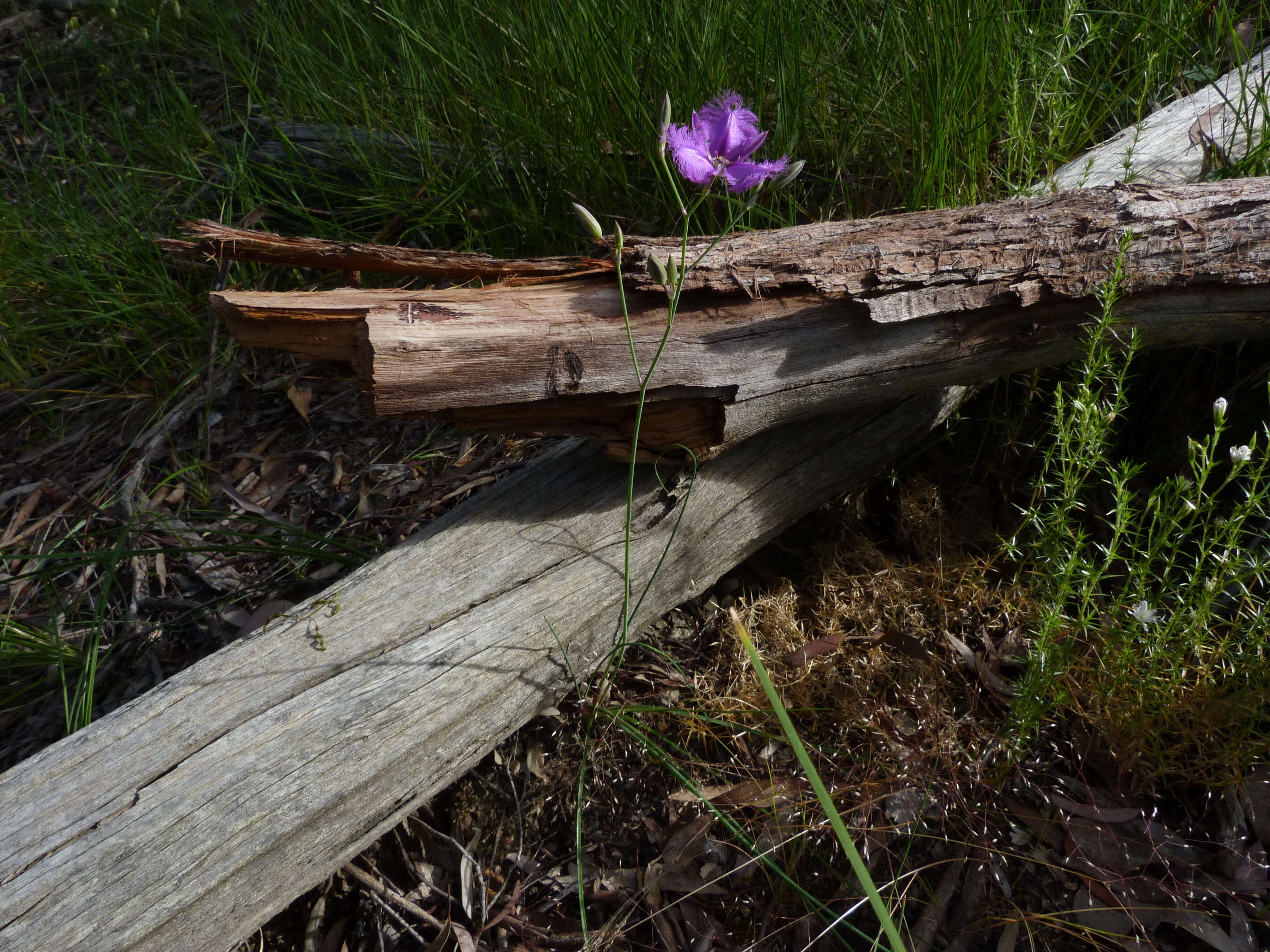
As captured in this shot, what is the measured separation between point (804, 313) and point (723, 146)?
0.52 meters

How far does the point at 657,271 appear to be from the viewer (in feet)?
4.73

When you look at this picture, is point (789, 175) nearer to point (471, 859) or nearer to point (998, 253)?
point (998, 253)

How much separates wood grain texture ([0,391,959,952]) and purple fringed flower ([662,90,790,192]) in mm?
571

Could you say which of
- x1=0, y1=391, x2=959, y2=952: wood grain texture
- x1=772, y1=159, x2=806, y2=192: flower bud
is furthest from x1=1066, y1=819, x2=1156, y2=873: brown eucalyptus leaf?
x1=772, y1=159, x2=806, y2=192: flower bud

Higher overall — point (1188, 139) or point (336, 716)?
point (1188, 139)

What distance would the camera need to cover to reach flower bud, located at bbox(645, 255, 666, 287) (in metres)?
1.44

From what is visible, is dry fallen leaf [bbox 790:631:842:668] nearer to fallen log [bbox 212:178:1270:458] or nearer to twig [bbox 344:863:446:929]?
fallen log [bbox 212:178:1270:458]

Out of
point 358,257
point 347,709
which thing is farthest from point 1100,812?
point 358,257

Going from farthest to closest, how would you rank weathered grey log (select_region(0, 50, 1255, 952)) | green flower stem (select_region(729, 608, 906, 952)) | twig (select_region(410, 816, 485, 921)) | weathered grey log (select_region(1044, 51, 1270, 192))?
weathered grey log (select_region(1044, 51, 1270, 192))
twig (select_region(410, 816, 485, 921))
weathered grey log (select_region(0, 50, 1255, 952))
green flower stem (select_region(729, 608, 906, 952))

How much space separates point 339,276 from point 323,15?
1.02 m

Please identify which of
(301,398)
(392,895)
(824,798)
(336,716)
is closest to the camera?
(824,798)

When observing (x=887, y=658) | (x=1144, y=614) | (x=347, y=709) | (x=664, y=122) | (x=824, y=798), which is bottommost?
(x=887, y=658)

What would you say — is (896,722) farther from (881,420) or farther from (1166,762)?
(881,420)

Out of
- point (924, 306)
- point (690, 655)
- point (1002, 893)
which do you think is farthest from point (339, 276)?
point (1002, 893)
